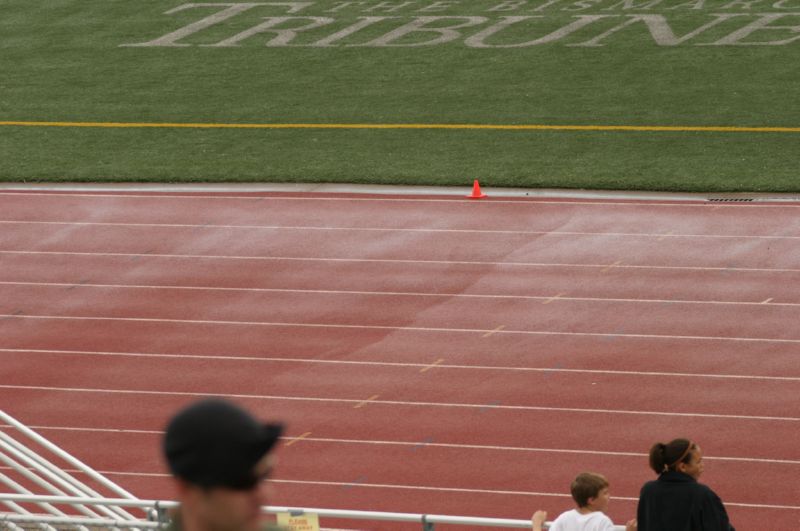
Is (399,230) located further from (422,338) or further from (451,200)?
(422,338)

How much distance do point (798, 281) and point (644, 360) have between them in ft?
8.62

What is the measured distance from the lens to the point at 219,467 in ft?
6.23

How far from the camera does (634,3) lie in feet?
98.5

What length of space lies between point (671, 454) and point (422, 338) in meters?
8.48

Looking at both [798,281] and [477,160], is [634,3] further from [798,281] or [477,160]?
[798,281]

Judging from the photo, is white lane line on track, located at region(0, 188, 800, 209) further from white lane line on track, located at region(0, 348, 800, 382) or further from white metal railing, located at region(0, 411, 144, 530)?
white metal railing, located at region(0, 411, 144, 530)

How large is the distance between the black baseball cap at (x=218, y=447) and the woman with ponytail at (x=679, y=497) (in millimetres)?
3691

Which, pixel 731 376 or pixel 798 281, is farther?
pixel 798 281

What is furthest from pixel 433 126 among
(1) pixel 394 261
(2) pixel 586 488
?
(2) pixel 586 488

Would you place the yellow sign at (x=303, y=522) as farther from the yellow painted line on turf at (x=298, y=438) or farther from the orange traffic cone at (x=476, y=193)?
the orange traffic cone at (x=476, y=193)

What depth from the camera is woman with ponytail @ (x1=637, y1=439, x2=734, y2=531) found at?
5367mm

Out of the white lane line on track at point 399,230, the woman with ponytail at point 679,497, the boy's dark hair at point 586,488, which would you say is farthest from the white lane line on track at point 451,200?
the woman with ponytail at point 679,497

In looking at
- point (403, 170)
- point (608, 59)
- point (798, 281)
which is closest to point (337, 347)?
point (798, 281)

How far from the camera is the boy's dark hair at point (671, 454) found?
5.39 metres
